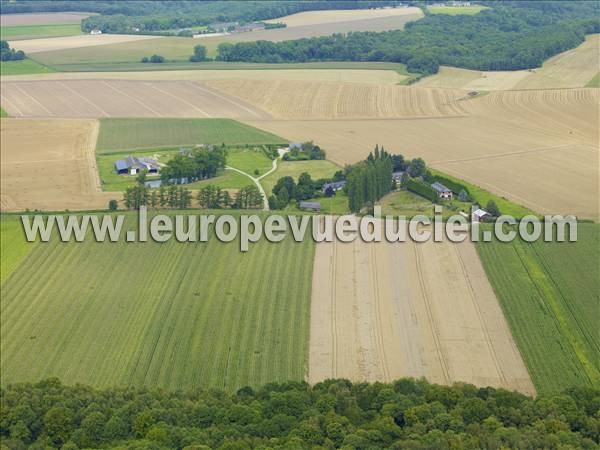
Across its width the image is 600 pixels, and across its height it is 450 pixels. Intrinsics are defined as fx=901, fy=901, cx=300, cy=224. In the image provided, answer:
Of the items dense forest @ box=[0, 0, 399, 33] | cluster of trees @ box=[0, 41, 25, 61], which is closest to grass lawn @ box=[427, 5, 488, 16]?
dense forest @ box=[0, 0, 399, 33]

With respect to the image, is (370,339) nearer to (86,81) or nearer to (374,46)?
(86,81)

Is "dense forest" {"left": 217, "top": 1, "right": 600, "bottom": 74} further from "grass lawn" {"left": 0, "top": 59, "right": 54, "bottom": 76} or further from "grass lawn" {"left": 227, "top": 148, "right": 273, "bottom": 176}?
"grass lawn" {"left": 227, "top": 148, "right": 273, "bottom": 176}

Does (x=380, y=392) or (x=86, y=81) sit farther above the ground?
(x=380, y=392)

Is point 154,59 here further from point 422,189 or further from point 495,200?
point 495,200

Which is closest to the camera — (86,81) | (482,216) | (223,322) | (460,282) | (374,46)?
(223,322)

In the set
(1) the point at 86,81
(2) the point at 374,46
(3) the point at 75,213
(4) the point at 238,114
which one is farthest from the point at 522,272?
(2) the point at 374,46
